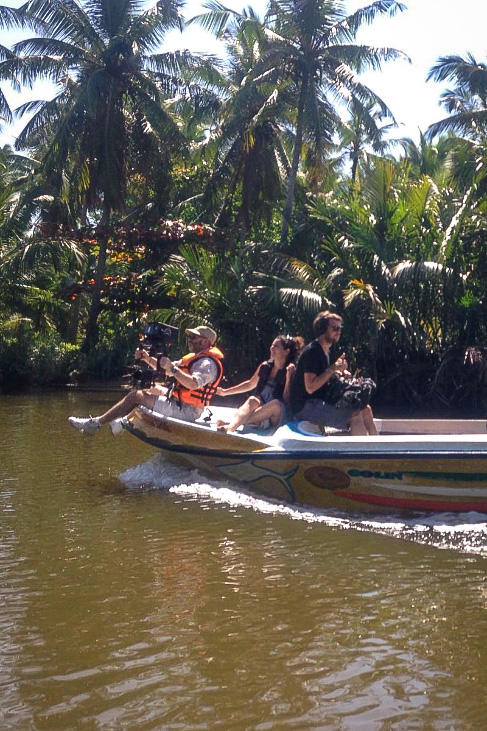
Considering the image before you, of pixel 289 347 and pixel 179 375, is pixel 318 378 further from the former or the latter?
pixel 179 375

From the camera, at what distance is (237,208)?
27766mm

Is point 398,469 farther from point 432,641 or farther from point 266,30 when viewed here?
point 266,30

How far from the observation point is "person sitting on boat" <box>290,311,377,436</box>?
7797 mm

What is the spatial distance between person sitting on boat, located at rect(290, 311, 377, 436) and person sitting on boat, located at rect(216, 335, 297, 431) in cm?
36

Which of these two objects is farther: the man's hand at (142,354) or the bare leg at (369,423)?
the man's hand at (142,354)

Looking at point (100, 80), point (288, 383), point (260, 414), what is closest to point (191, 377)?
point (260, 414)

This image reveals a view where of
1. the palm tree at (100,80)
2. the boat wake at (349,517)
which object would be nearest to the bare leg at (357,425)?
the boat wake at (349,517)

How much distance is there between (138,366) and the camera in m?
9.44

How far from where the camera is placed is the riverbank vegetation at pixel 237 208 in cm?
1700

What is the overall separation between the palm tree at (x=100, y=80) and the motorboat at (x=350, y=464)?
1821 cm

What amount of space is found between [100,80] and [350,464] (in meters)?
20.0

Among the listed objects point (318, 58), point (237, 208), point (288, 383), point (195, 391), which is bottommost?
point (195, 391)

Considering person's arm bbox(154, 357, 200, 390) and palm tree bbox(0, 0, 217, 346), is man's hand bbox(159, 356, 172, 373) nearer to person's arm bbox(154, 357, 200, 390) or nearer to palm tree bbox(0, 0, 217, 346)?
person's arm bbox(154, 357, 200, 390)

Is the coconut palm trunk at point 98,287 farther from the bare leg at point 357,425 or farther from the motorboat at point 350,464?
the bare leg at point 357,425
